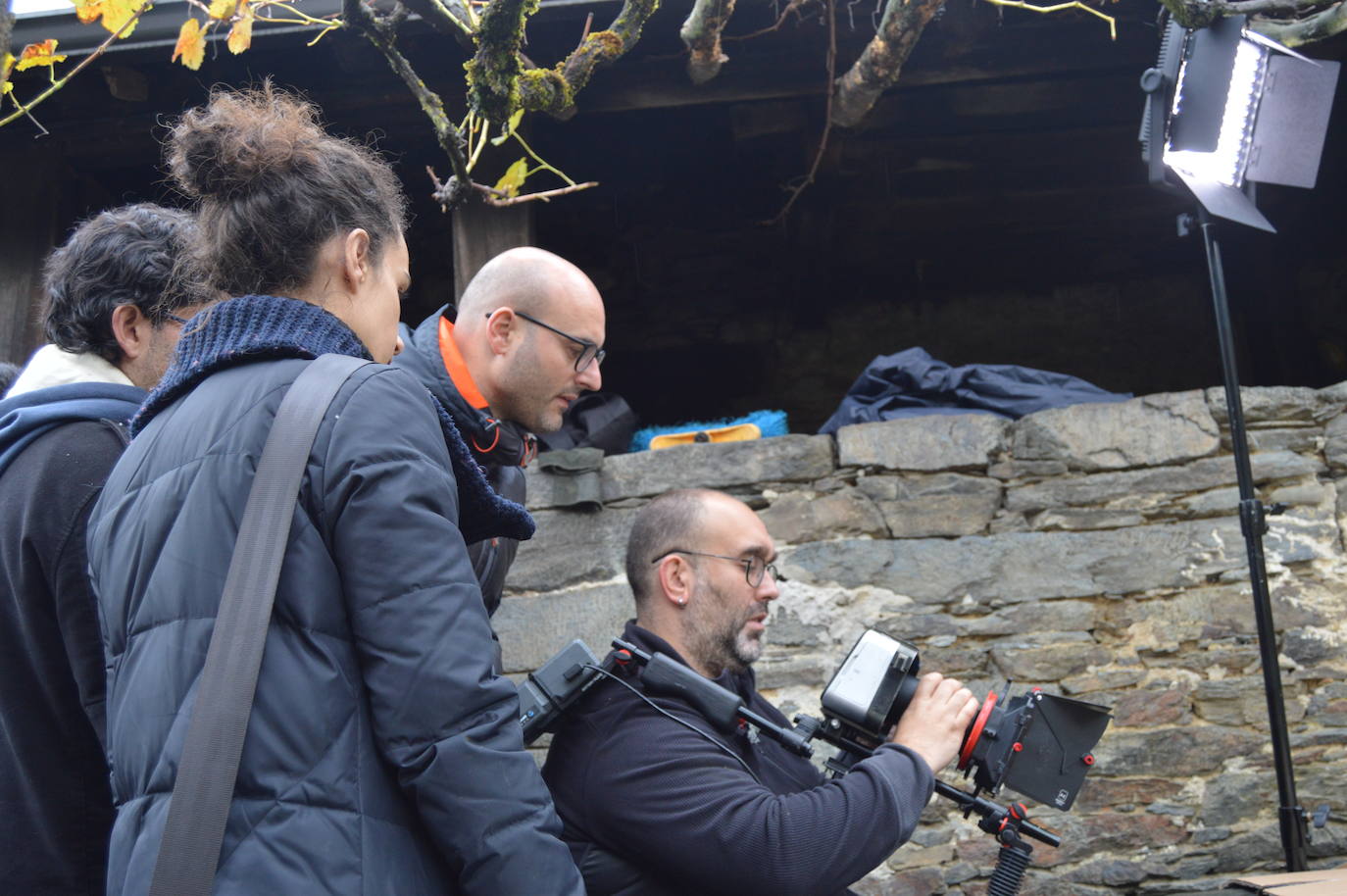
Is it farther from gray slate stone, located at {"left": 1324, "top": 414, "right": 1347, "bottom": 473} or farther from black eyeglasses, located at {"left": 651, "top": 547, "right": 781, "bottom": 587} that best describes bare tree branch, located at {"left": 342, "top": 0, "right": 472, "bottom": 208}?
gray slate stone, located at {"left": 1324, "top": 414, "right": 1347, "bottom": 473}

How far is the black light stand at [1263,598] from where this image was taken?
2.67 meters

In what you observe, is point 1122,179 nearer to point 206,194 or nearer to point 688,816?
point 688,816

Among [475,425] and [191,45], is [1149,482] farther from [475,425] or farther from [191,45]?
[191,45]

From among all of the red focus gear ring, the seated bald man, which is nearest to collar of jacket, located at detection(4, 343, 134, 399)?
the seated bald man

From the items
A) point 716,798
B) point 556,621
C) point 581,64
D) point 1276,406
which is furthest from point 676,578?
point 1276,406

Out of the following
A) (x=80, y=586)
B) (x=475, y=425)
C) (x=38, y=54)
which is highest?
(x=38, y=54)

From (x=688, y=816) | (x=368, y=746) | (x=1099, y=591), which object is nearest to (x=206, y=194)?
(x=368, y=746)

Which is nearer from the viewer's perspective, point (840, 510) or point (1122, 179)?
point (840, 510)

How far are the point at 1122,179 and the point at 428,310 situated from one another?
2787 mm

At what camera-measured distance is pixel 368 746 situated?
1.15 m

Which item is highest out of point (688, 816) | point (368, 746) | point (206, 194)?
point (206, 194)

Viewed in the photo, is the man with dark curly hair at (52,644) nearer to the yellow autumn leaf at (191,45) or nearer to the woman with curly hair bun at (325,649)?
the woman with curly hair bun at (325,649)

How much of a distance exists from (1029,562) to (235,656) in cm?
273

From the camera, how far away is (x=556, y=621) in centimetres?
346
